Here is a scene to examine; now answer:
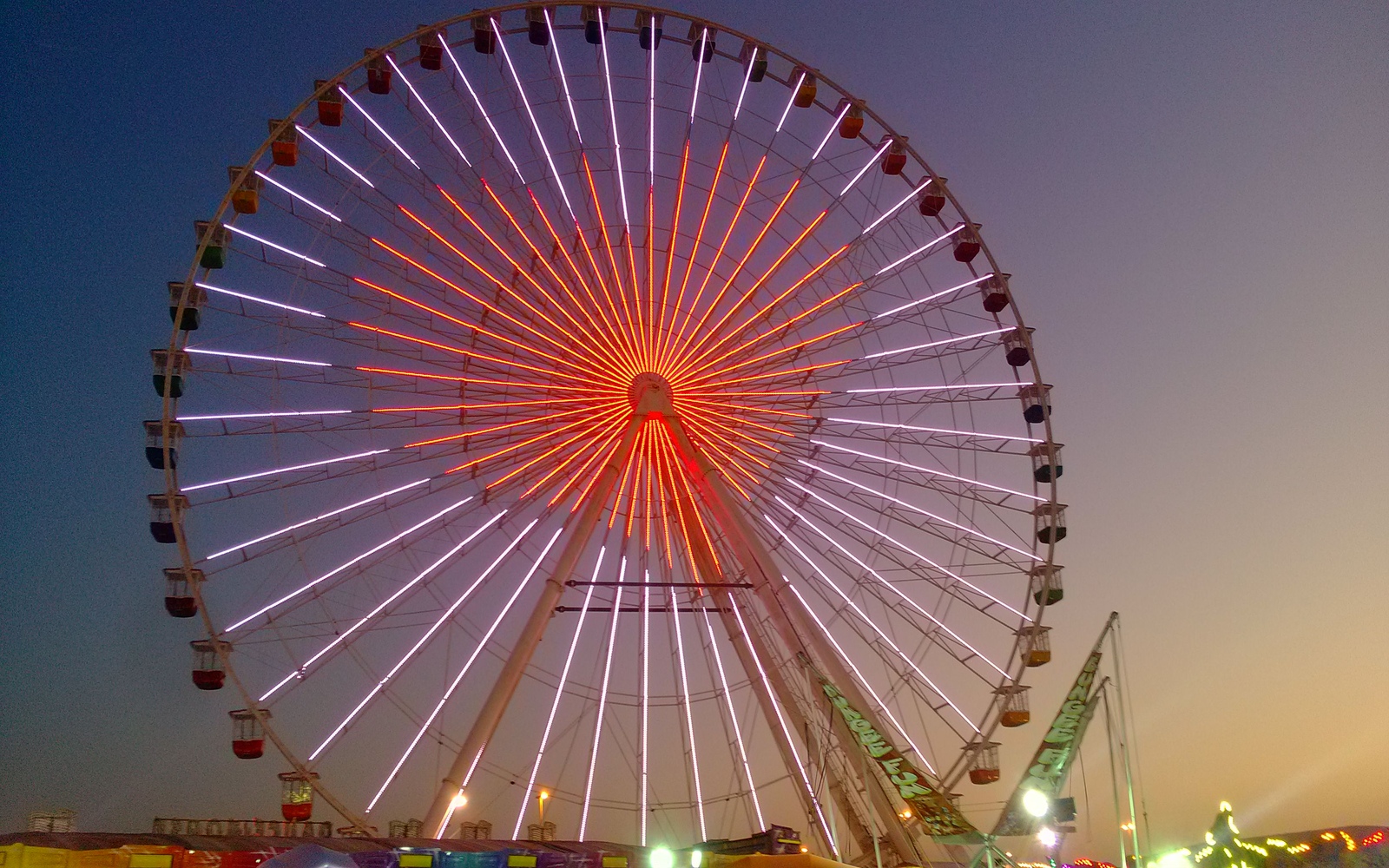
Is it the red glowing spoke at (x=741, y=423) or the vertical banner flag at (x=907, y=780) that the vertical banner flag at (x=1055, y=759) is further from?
the red glowing spoke at (x=741, y=423)

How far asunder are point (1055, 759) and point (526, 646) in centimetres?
907

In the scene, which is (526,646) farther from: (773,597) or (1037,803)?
(1037,803)

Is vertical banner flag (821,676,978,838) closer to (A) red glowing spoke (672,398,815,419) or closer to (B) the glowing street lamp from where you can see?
(B) the glowing street lamp

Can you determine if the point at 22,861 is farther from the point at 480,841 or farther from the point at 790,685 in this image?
the point at 790,685

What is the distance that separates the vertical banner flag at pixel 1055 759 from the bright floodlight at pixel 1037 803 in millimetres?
133

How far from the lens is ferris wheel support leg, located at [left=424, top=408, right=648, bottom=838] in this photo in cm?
1912

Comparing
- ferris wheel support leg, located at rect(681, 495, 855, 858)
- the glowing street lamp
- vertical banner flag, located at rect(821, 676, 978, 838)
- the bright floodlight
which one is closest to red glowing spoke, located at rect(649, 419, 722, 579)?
ferris wheel support leg, located at rect(681, 495, 855, 858)

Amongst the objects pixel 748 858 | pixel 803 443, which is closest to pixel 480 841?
pixel 748 858

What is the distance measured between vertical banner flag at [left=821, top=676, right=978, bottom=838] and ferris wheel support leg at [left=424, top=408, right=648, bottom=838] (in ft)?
17.5

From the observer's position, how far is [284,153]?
72.6 feet

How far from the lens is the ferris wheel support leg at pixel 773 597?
20.8 m

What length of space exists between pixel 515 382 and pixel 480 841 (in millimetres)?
8034

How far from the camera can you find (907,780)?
17.8m

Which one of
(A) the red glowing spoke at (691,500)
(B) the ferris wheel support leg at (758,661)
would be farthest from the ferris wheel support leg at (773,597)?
(B) the ferris wheel support leg at (758,661)
